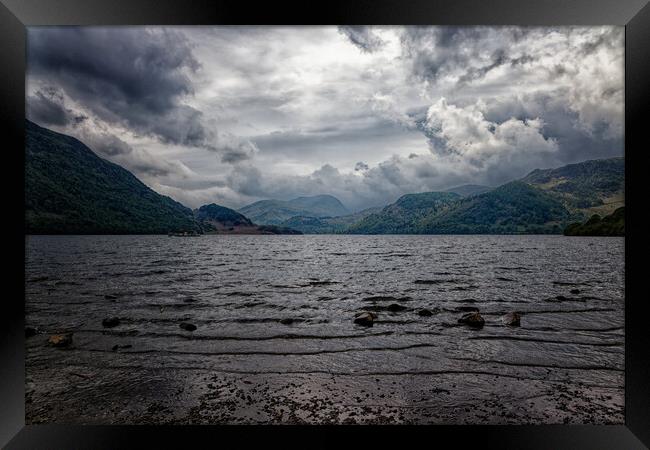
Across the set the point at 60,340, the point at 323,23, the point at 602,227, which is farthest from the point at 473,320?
the point at 602,227

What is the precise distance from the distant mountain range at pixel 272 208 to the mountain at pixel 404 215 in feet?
1.50

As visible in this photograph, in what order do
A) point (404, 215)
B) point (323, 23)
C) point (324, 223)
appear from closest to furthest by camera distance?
point (323, 23) < point (404, 215) < point (324, 223)

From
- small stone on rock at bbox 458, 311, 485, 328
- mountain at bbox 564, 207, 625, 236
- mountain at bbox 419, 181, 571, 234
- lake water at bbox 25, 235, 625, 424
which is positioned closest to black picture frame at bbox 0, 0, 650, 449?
lake water at bbox 25, 235, 625, 424

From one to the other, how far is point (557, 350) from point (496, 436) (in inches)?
182

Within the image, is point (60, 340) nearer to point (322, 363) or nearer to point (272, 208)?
point (322, 363)

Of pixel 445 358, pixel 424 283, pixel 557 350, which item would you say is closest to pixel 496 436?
pixel 445 358

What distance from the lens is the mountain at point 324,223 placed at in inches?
5586

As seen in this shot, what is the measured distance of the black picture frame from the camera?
130 inches

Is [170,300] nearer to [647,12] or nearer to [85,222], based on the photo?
[647,12]

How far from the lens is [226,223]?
389 ft

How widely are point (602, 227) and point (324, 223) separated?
328 feet

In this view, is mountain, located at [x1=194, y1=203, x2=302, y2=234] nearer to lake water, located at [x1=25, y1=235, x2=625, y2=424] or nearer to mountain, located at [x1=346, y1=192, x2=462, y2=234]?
mountain, located at [x1=346, y1=192, x2=462, y2=234]

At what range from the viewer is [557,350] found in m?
6.77

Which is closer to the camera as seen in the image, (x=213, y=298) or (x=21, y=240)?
(x=21, y=240)
